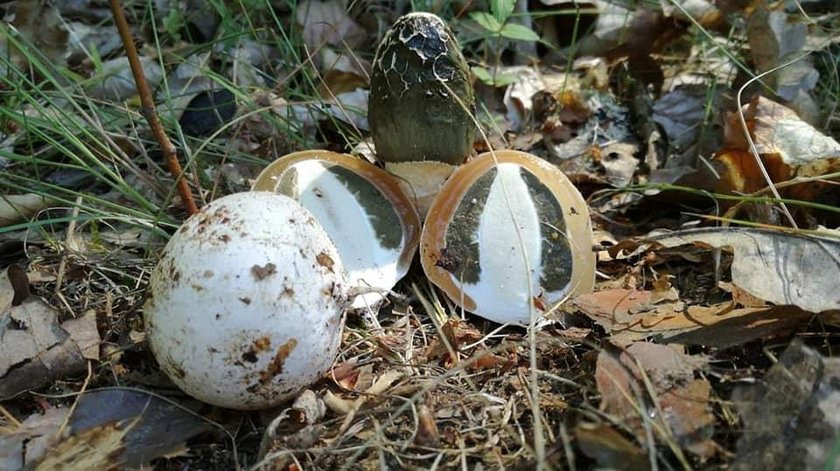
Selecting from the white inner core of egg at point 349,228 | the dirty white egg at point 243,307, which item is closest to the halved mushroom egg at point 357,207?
the white inner core of egg at point 349,228

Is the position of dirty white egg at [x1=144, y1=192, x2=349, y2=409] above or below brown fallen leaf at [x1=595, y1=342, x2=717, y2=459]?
above

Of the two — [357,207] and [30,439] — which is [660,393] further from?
[30,439]

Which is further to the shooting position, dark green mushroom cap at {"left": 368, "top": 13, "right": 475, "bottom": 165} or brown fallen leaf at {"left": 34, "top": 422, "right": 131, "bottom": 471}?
dark green mushroom cap at {"left": 368, "top": 13, "right": 475, "bottom": 165}

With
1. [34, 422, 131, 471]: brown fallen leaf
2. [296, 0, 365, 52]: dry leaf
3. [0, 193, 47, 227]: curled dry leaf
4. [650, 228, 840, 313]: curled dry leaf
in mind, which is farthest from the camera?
[296, 0, 365, 52]: dry leaf

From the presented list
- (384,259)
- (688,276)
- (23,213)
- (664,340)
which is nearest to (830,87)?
(688,276)

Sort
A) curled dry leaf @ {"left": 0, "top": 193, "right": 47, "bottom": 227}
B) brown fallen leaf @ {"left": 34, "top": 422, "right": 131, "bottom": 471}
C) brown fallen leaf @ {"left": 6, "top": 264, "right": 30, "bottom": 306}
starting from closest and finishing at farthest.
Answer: brown fallen leaf @ {"left": 34, "top": 422, "right": 131, "bottom": 471} < brown fallen leaf @ {"left": 6, "top": 264, "right": 30, "bottom": 306} < curled dry leaf @ {"left": 0, "top": 193, "right": 47, "bottom": 227}

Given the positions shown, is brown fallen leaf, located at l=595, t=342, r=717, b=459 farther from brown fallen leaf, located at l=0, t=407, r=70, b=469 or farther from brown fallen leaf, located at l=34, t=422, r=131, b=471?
brown fallen leaf, located at l=0, t=407, r=70, b=469

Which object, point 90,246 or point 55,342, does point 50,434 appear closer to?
point 55,342

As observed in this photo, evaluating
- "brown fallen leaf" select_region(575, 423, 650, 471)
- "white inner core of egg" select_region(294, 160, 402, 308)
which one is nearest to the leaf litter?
"brown fallen leaf" select_region(575, 423, 650, 471)
